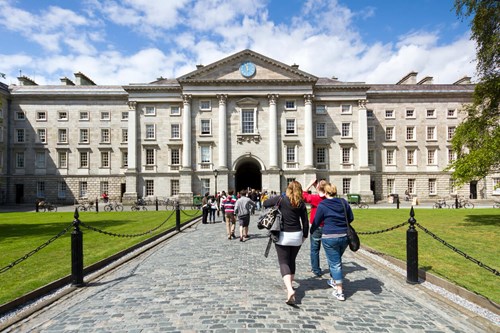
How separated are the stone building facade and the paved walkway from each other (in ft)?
90.2

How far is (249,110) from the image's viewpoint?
117 feet

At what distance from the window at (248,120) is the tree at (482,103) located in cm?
2254

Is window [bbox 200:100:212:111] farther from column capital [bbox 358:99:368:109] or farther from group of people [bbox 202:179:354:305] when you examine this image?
group of people [bbox 202:179:354:305]

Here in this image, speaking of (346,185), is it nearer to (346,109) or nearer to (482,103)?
(346,109)

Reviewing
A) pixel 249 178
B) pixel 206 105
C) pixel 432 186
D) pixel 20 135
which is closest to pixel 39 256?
pixel 206 105

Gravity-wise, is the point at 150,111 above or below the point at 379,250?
above

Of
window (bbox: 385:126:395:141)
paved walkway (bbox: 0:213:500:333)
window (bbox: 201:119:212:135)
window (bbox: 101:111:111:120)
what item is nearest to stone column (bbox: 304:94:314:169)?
window (bbox: 385:126:395:141)

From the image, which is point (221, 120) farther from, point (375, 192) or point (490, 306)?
point (490, 306)

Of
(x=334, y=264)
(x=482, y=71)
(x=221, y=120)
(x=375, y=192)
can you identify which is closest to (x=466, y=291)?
(x=334, y=264)

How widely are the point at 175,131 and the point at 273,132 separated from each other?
1181cm

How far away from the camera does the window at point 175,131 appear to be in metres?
36.8

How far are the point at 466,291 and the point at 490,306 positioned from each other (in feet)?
1.83

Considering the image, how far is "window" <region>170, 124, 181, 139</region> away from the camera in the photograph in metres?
36.8

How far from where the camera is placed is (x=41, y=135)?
3856 centimetres
